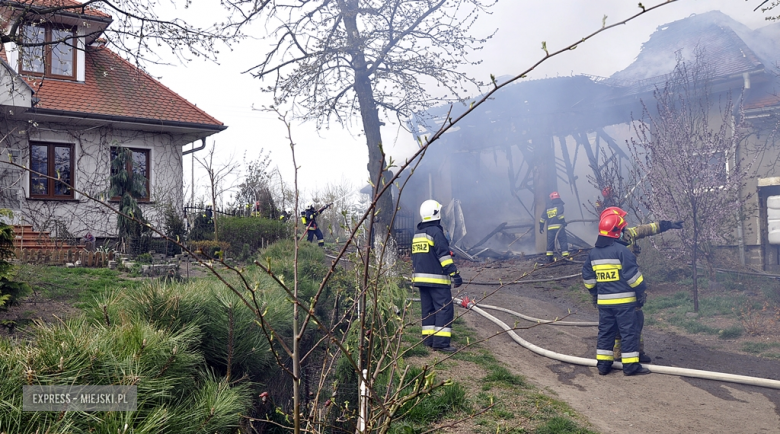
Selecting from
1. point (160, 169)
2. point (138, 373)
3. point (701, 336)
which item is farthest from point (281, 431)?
point (160, 169)

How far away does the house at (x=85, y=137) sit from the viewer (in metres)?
12.2

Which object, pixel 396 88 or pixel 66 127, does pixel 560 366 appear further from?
pixel 66 127

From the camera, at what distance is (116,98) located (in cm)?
1397

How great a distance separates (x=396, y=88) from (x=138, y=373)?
31.2ft

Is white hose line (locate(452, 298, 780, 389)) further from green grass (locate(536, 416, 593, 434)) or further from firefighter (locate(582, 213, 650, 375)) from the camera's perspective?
green grass (locate(536, 416, 593, 434))

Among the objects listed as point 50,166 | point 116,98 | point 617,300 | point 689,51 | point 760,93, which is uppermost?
point 689,51

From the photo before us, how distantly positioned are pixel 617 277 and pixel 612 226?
0.61 meters

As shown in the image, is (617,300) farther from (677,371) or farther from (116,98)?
(116,98)

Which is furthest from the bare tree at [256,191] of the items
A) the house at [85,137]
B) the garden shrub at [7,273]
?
the garden shrub at [7,273]

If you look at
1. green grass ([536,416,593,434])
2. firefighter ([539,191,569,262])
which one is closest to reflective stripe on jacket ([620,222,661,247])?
green grass ([536,416,593,434])

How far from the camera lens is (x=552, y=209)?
1355 centimetres

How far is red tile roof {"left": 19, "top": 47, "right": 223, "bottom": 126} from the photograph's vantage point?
13.0 meters

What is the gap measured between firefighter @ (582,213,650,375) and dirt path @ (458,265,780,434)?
23 centimetres

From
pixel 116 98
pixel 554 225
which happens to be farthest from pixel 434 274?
pixel 116 98
